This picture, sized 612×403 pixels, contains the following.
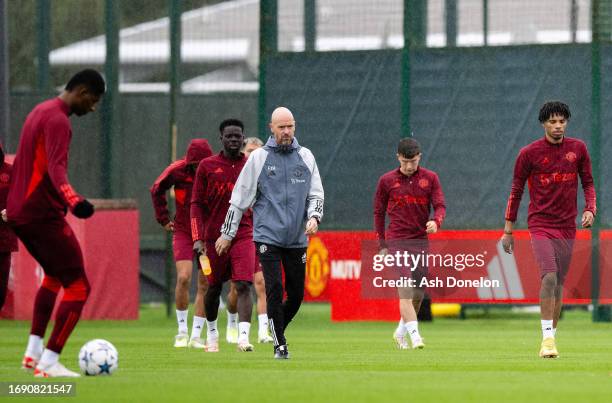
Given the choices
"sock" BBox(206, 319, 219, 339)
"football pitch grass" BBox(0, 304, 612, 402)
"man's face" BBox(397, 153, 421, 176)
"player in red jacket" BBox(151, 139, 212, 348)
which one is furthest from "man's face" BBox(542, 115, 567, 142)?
"player in red jacket" BBox(151, 139, 212, 348)

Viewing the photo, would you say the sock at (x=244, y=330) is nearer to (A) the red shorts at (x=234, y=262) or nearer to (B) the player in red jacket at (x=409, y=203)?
(A) the red shorts at (x=234, y=262)

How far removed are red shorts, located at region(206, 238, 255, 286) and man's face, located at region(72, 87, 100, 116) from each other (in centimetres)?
466

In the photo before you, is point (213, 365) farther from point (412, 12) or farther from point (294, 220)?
point (412, 12)

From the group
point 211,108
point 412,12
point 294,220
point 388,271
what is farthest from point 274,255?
point 211,108

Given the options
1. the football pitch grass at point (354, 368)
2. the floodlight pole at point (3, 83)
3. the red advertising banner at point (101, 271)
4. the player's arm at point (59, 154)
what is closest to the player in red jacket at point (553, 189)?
the football pitch grass at point (354, 368)

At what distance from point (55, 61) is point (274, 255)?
629 inches

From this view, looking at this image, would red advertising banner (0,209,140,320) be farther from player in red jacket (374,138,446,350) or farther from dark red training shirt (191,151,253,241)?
dark red training shirt (191,151,253,241)

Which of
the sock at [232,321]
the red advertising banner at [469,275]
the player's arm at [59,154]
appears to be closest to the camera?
the player's arm at [59,154]

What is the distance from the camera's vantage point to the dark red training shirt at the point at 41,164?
11.6 meters

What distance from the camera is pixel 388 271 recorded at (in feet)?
76.2

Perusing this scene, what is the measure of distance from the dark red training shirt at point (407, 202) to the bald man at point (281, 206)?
3.31 meters

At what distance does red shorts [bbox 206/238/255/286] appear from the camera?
645 inches

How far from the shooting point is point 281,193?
571 inches

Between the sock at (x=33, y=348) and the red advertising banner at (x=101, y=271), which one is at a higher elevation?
the sock at (x=33, y=348)
